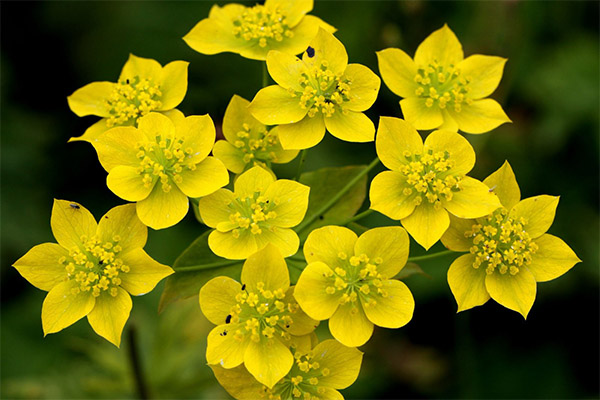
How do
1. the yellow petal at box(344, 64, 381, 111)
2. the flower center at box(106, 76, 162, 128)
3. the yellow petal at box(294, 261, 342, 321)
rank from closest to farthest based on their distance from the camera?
the yellow petal at box(294, 261, 342, 321), the yellow petal at box(344, 64, 381, 111), the flower center at box(106, 76, 162, 128)

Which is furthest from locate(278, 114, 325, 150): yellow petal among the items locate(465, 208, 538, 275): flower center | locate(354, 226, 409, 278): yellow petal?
locate(465, 208, 538, 275): flower center

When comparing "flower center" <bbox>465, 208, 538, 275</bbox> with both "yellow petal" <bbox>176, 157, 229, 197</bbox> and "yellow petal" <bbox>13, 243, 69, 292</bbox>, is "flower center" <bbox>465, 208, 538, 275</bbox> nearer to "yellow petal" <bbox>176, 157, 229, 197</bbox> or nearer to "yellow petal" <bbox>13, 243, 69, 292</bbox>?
"yellow petal" <bbox>176, 157, 229, 197</bbox>

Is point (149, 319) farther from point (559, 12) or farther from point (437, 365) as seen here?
point (559, 12)

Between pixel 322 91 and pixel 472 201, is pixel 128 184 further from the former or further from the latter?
pixel 472 201

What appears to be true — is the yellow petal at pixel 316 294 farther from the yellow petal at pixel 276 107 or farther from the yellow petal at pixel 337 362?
the yellow petal at pixel 276 107

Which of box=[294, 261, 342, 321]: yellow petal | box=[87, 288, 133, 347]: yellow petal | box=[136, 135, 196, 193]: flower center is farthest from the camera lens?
box=[136, 135, 196, 193]: flower center

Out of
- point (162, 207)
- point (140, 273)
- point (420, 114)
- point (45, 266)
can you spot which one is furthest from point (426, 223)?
point (45, 266)

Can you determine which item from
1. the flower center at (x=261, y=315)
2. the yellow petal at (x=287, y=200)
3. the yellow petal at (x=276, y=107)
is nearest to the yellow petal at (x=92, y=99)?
the yellow petal at (x=276, y=107)
